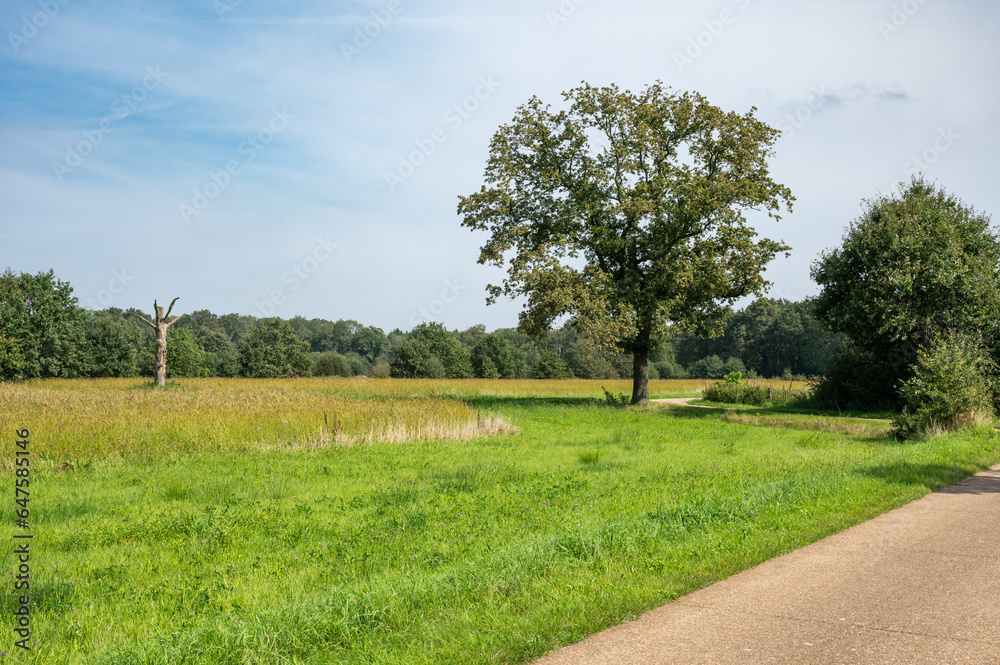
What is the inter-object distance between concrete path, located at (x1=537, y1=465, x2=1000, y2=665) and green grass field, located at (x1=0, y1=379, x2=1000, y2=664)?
270 millimetres

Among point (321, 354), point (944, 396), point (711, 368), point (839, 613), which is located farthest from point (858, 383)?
point (321, 354)

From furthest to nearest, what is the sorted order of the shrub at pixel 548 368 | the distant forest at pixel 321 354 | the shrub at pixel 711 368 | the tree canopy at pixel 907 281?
the shrub at pixel 711 368
the shrub at pixel 548 368
the distant forest at pixel 321 354
the tree canopy at pixel 907 281

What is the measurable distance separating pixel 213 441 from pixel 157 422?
1.29m

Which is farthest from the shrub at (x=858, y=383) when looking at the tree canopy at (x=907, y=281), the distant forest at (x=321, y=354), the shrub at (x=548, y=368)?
the shrub at (x=548, y=368)

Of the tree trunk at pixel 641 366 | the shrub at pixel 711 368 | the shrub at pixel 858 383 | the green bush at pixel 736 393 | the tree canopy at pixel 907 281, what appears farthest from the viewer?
the shrub at pixel 711 368

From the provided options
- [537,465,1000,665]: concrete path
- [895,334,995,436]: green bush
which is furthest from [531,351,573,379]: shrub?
[537,465,1000,665]: concrete path

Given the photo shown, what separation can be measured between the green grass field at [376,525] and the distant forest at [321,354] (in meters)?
15.3

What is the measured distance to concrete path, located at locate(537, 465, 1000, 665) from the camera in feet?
14.0

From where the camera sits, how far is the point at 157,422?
14.4 meters

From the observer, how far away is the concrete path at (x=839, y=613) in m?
4.28

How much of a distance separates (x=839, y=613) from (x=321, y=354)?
95.4m

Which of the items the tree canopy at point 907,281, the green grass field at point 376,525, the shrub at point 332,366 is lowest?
the green grass field at point 376,525

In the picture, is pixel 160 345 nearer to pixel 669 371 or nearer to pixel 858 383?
pixel 858 383

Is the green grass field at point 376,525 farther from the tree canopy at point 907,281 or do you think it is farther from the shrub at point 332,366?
the shrub at point 332,366
